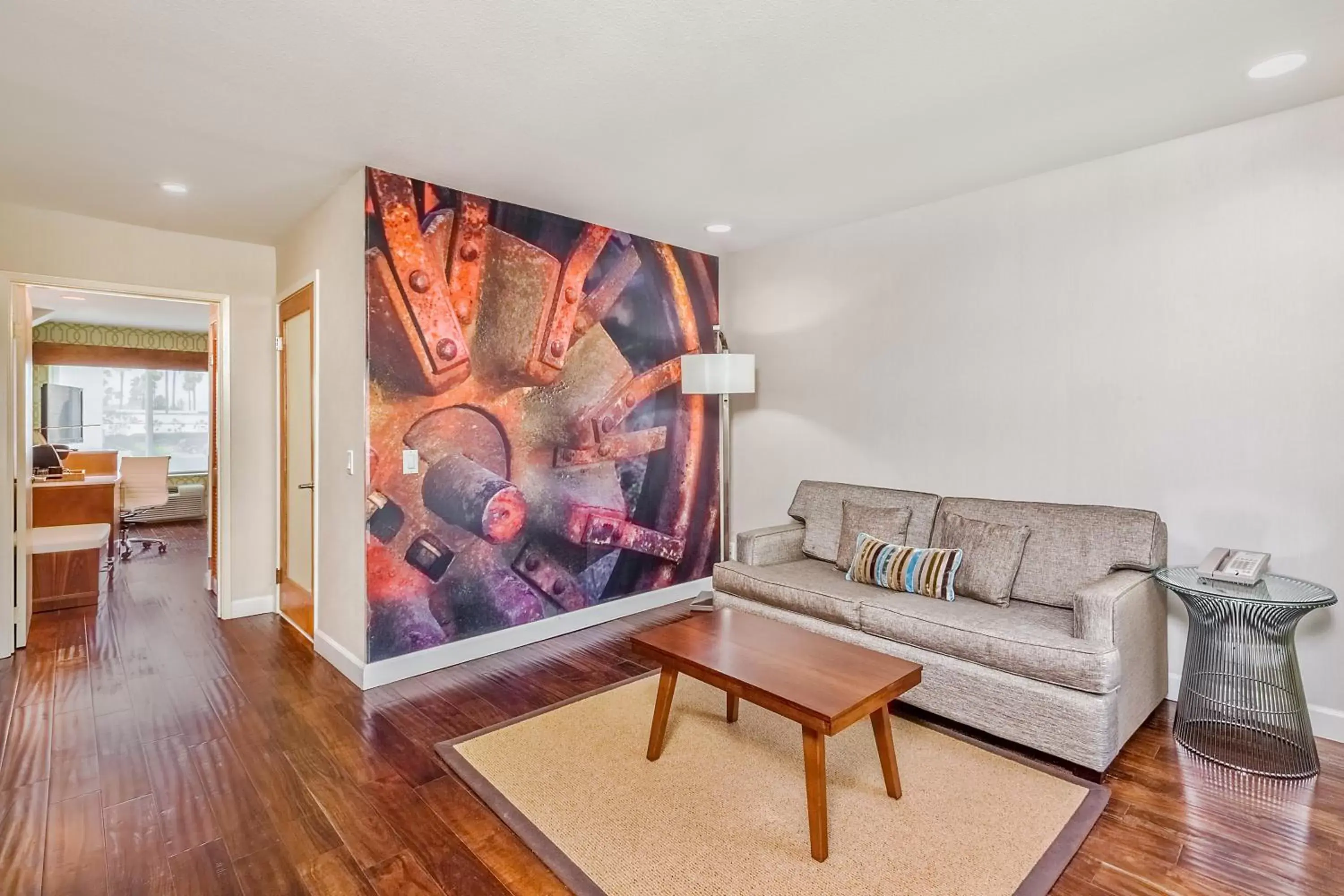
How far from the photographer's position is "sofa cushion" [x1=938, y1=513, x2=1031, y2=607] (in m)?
2.99

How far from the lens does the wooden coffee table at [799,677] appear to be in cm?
Answer: 193

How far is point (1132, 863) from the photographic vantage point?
1897 mm

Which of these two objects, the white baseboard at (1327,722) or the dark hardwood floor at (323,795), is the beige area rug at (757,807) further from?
the white baseboard at (1327,722)

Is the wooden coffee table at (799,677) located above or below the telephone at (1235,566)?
below

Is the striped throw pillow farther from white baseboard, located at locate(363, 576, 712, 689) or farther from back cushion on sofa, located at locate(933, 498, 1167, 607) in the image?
white baseboard, located at locate(363, 576, 712, 689)

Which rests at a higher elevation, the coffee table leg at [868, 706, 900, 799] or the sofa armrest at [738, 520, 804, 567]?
the sofa armrest at [738, 520, 804, 567]

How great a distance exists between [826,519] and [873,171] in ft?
6.36

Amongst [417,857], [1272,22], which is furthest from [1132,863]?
[1272,22]

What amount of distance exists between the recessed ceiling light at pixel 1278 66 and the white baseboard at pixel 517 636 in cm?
390

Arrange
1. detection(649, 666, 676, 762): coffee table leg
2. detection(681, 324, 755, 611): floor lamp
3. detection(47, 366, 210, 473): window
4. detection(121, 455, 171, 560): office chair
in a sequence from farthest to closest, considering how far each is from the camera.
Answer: detection(47, 366, 210, 473): window < detection(121, 455, 171, 560): office chair < detection(681, 324, 755, 611): floor lamp < detection(649, 666, 676, 762): coffee table leg

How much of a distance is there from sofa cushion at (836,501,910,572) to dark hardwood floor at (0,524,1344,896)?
131 centimetres

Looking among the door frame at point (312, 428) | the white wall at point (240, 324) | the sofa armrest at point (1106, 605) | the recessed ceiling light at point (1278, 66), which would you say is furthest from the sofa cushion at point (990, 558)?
the white wall at point (240, 324)

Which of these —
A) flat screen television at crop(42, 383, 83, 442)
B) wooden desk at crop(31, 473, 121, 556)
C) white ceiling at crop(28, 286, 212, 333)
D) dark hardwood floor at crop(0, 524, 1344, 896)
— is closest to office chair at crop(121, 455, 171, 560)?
flat screen television at crop(42, 383, 83, 442)

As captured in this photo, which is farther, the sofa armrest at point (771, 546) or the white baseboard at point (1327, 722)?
the sofa armrest at point (771, 546)
